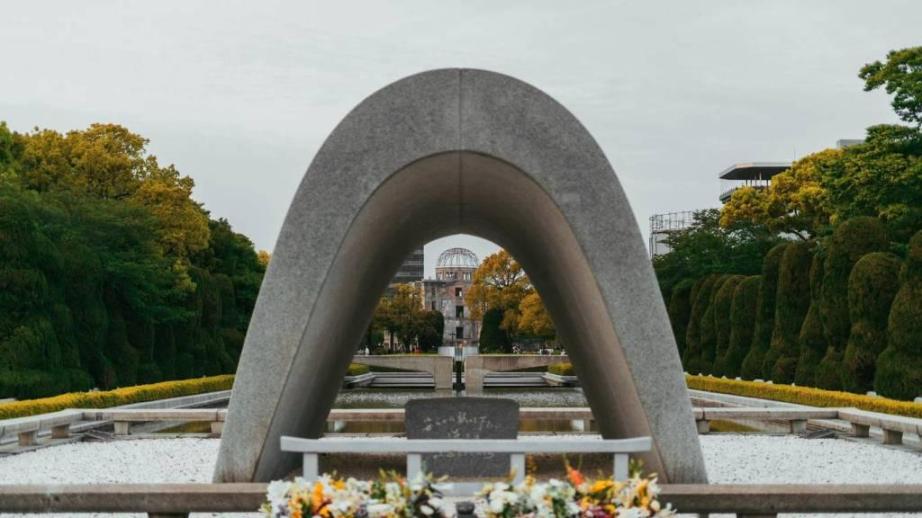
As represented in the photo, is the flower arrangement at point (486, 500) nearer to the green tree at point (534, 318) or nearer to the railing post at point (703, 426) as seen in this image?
the railing post at point (703, 426)

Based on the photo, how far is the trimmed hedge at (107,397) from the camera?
17.1 meters

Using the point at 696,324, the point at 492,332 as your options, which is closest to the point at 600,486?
the point at 696,324

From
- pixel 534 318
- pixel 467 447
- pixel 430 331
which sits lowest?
pixel 467 447

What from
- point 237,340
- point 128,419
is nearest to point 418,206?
point 128,419

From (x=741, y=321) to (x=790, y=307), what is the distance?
4196 mm

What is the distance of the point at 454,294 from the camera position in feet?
310

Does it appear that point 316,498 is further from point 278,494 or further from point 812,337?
point 812,337

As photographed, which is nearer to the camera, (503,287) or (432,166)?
(432,166)

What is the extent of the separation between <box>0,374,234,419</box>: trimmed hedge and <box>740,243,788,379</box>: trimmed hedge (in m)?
16.6

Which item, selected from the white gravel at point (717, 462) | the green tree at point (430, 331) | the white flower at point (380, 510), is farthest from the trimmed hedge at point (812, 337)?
the green tree at point (430, 331)

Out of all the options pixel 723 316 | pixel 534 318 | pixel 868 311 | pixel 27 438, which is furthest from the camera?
pixel 534 318

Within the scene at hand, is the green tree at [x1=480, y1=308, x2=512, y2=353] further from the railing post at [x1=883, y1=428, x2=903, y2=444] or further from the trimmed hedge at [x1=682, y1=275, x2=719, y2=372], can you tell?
the railing post at [x1=883, y1=428, x2=903, y2=444]

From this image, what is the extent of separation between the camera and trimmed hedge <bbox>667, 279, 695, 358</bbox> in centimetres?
3903

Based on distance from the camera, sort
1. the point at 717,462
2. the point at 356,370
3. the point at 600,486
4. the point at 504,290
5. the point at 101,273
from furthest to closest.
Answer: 1. the point at 504,290
2. the point at 356,370
3. the point at 101,273
4. the point at 717,462
5. the point at 600,486
